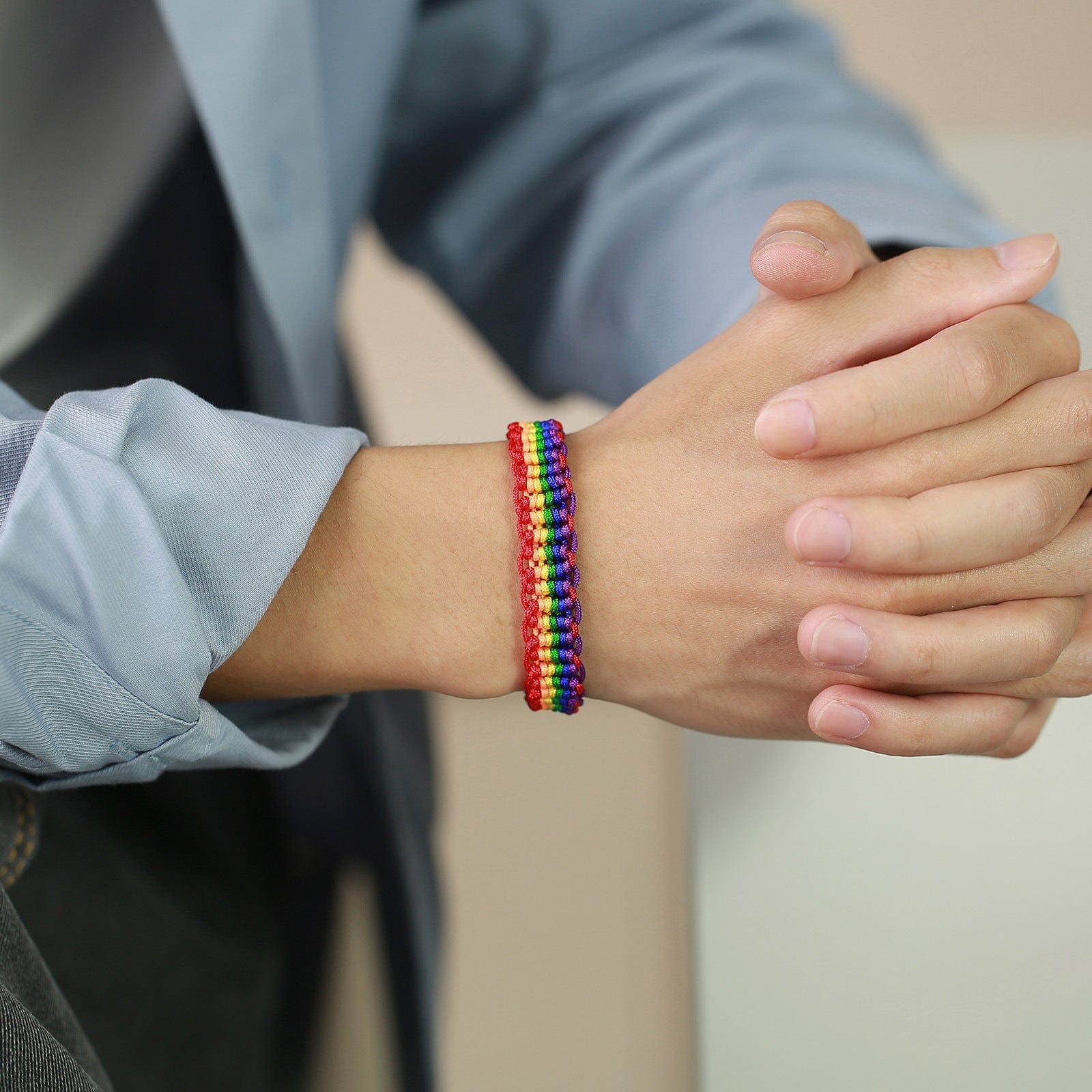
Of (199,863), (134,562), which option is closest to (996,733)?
(134,562)

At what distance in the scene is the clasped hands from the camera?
389mm

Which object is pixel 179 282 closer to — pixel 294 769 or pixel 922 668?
pixel 294 769

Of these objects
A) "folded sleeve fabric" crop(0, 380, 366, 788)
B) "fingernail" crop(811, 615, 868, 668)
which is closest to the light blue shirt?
"folded sleeve fabric" crop(0, 380, 366, 788)

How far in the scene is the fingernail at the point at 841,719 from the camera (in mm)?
397

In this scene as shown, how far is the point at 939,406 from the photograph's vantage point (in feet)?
1.30

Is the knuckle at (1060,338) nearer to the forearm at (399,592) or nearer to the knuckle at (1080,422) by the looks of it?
the knuckle at (1080,422)

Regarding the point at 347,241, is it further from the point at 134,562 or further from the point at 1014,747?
the point at 1014,747

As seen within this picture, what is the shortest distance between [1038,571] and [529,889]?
754 mm

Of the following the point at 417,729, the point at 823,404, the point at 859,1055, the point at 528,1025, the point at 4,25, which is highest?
the point at 4,25

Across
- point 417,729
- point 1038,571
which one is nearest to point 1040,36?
point 1038,571

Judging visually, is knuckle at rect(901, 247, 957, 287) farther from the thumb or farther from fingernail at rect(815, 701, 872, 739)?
fingernail at rect(815, 701, 872, 739)

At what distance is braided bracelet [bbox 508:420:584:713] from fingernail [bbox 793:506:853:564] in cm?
10

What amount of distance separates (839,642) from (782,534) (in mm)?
58

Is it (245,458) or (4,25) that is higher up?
(4,25)
